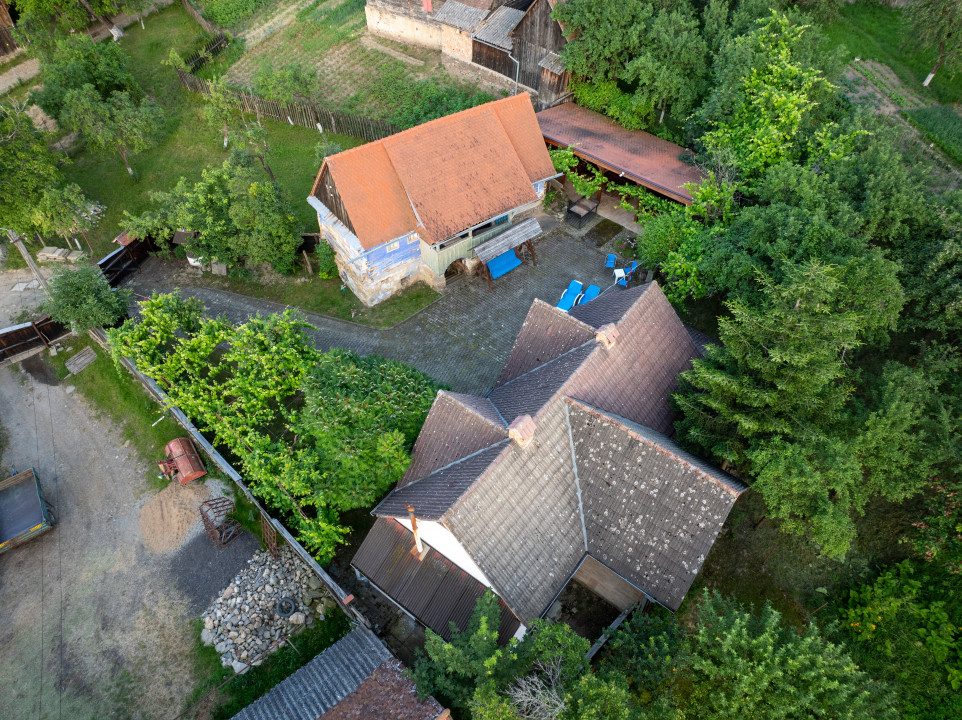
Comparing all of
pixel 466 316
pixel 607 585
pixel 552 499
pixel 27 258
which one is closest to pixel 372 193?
pixel 466 316

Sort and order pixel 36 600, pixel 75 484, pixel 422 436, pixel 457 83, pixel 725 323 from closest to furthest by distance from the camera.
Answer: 1. pixel 725 323
2. pixel 422 436
3. pixel 36 600
4. pixel 75 484
5. pixel 457 83

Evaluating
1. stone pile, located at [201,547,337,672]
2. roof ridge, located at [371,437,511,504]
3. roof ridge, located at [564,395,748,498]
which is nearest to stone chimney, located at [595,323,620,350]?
roof ridge, located at [564,395,748,498]

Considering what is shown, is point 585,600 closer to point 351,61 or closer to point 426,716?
point 426,716

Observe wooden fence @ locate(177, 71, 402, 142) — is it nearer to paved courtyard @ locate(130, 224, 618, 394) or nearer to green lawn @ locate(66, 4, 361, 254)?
green lawn @ locate(66, 4, 361, 254)

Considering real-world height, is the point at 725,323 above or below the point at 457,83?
below

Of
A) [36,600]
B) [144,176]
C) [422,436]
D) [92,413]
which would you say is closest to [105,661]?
[36,600]

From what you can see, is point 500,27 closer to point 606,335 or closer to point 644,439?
point 606,335
